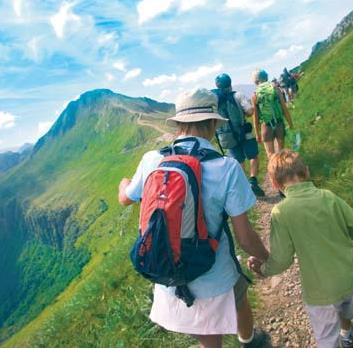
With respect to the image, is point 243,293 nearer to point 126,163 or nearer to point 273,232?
point 273,232

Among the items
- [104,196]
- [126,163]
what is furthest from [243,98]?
[126,163]

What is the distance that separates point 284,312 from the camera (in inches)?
238

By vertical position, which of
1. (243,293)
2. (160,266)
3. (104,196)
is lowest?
(104,196)

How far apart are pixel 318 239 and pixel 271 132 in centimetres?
716

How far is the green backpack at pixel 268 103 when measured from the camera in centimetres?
1051

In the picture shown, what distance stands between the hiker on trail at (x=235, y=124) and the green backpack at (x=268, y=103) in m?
0.59

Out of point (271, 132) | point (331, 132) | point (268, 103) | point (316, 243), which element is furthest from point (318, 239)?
point (331, 132)

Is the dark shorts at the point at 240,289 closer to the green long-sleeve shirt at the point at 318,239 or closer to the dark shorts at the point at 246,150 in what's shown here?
the green long-sleeve shirt at the point at 318,239

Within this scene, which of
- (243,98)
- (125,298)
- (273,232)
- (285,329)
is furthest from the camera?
(243,98)

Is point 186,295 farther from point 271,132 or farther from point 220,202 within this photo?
point 271,132

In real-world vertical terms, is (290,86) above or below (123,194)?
below

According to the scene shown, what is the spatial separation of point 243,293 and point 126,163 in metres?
193

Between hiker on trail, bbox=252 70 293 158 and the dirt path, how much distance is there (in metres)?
4.44

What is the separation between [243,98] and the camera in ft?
32.2
